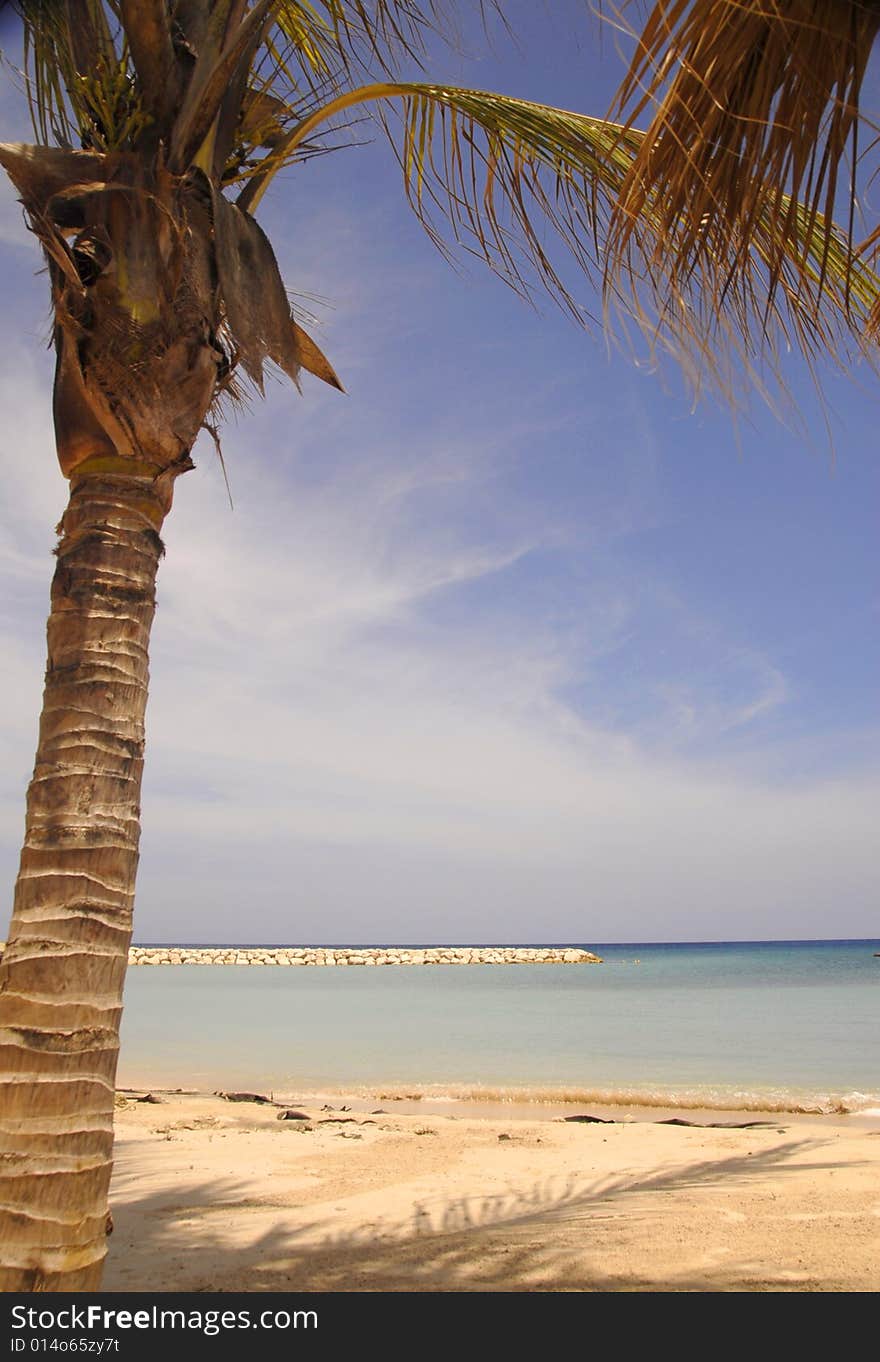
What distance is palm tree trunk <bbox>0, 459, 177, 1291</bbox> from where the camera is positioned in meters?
2.42

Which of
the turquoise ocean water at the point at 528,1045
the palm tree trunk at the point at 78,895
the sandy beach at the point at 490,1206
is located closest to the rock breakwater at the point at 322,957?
the turquoise ocean water at the point at 528,1045

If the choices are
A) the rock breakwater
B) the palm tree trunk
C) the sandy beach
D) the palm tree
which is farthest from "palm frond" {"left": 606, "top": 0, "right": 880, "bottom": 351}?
the rock breakwater

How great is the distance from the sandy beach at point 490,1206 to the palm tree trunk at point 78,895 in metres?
1.97

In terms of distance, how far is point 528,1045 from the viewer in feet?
56.1

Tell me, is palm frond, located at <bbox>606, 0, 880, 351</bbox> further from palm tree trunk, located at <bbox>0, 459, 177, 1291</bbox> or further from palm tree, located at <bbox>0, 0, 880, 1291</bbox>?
palm tree trunk, located at <bbox>0, 459, 177, 1291</bbox>

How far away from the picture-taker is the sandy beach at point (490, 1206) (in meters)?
4.23

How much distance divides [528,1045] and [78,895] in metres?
15.9

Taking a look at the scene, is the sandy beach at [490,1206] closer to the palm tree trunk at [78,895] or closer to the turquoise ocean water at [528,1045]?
the palm tree trunk at [78,895]

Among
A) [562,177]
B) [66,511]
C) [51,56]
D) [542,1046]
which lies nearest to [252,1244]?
[66,511]

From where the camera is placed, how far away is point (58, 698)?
283cm

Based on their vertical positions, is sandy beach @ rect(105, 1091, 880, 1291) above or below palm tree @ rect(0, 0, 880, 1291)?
below

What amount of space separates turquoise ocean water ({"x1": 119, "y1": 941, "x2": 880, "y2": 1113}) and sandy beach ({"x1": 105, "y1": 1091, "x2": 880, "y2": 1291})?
337 centimetres
